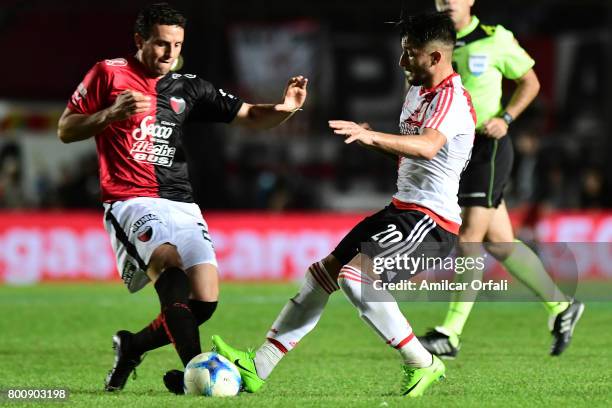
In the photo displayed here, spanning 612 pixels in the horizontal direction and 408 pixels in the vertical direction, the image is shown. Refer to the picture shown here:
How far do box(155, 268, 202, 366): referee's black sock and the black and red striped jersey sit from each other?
2.28ft

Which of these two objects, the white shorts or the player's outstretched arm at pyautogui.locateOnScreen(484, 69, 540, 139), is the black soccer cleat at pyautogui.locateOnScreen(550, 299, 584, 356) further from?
the white shorts

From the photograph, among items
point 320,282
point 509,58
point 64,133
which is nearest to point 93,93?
point 64,133

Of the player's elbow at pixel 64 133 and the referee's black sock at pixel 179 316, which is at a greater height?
the player's elbow at pixel 64 133

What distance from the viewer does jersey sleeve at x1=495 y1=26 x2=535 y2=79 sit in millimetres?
8539

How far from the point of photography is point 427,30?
6.30m

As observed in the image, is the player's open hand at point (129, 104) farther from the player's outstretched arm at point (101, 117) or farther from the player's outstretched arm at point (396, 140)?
the player's outstretched arm at point (396, 140)

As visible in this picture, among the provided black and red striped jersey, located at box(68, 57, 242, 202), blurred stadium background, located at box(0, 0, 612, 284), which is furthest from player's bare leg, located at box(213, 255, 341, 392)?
blurred stadium background, located at box(0, 0, 612, 284)

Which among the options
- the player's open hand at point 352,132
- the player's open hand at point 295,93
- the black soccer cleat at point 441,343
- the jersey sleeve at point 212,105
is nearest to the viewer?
the player's open hand at point 352,132

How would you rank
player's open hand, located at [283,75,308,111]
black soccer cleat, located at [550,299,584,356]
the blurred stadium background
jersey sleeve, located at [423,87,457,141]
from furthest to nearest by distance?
the blurred stadium background, black soccer cleat, located at [550,299,584,356], player's open hand, located at [283,75,308,111], jersey sleeve, located at [423,87,457,141]

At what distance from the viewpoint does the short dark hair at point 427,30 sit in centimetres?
631

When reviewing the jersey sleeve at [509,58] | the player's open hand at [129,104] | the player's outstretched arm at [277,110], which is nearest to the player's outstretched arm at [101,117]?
the player's open hand at [129,104]

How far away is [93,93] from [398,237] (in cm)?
187

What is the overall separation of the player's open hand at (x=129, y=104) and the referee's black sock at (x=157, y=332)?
1043 millimetres

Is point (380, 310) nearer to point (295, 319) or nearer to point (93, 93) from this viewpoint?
point (295, 319)
